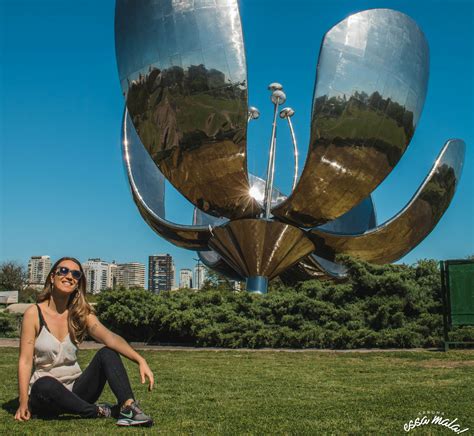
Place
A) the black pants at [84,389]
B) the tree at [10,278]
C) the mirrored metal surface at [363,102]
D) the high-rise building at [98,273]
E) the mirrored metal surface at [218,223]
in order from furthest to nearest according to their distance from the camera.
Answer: the high-rise building at [98,273] < the tree at [10,278] < the mirrored metal surface at [218,223] < the mirrored metal surface at [363,102] < the black pants at [84,389]

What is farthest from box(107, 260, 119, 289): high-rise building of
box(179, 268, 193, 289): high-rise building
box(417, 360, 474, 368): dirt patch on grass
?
box(417, 360, 474, 368): dirt patch on grass

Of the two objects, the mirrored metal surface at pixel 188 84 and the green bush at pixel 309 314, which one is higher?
the mirrored metal surface at pixel 188 84

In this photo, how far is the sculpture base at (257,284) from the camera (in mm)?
13188

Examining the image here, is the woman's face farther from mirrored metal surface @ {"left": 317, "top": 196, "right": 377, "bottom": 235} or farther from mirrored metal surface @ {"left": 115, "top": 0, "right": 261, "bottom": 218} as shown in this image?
mirrored metal surface @ {"left": 317, "top": 196, "right": 377, "bottom": 235}

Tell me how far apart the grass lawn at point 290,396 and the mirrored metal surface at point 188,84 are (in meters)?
4.31

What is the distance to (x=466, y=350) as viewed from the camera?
8555 mm

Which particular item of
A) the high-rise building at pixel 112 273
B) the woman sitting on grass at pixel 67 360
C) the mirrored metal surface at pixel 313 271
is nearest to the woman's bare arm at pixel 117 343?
the woman sitting on grass at pixel 67 360

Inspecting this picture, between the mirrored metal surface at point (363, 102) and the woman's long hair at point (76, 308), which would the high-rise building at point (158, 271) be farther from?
the woman's long hair at point (76, 308)

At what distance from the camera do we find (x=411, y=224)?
13.6 m

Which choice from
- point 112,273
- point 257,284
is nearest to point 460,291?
point 257,284

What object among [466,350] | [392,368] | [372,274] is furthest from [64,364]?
[372,274]

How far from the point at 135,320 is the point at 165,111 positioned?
3654 mm

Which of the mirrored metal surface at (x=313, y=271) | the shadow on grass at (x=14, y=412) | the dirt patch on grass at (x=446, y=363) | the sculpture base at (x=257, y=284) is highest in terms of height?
the mirrored metal surface at (x=313, y=271)

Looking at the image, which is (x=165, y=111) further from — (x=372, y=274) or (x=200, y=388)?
(x=200, y=388)
